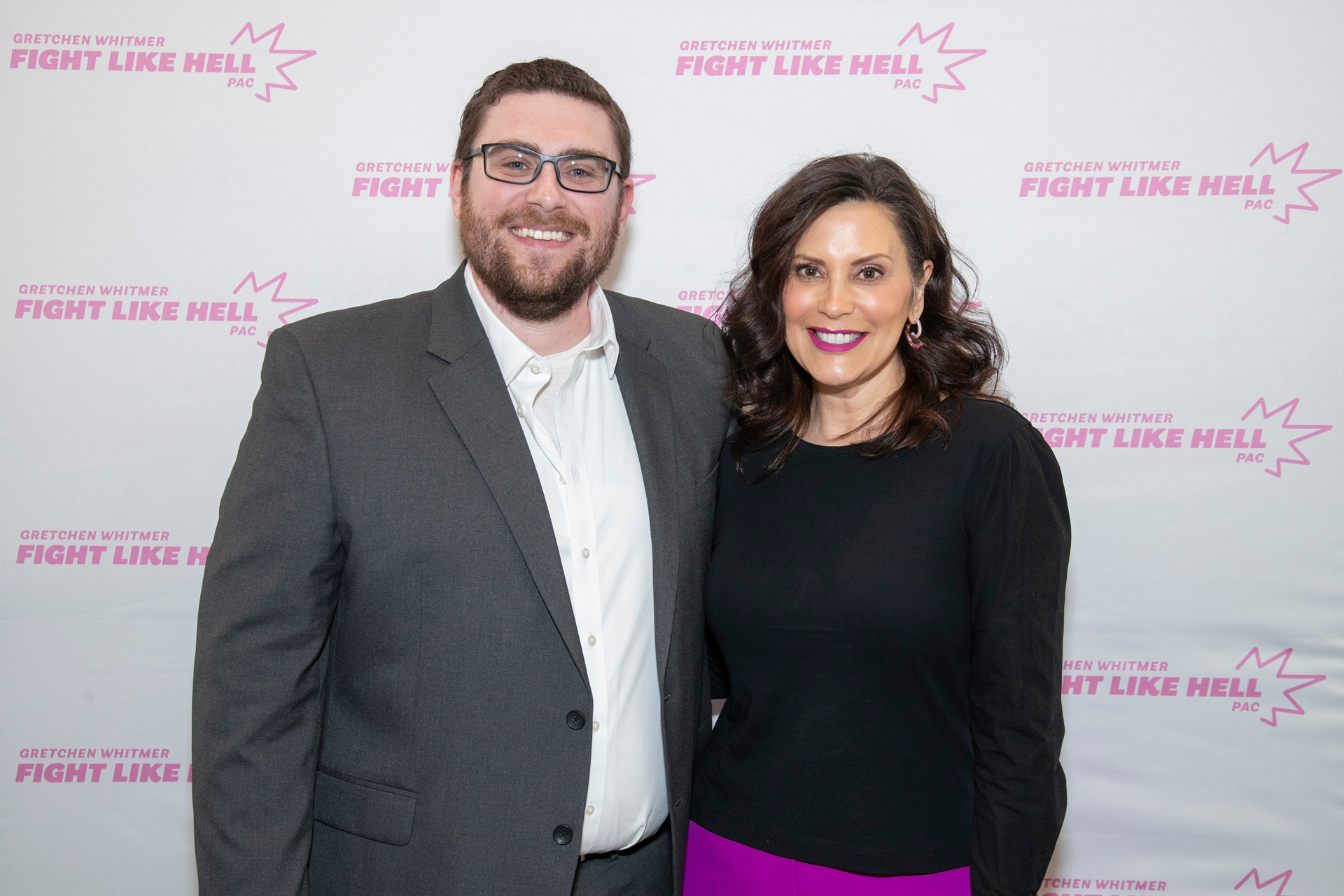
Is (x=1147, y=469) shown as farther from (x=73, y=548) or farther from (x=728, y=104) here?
(x=73, y=548)

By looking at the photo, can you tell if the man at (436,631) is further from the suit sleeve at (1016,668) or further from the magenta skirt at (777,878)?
the suit sleeve at (1016,668)

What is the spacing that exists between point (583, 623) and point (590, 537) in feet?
0.52

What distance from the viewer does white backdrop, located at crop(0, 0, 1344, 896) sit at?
237cm

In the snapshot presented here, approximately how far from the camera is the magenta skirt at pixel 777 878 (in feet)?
5.12

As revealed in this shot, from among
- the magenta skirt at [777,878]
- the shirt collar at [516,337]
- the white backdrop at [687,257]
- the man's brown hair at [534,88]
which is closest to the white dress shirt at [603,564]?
the shirt collar at [516,337]

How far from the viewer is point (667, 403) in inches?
74.7

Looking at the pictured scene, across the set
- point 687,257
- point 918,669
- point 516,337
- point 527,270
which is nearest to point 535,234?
point 527,270

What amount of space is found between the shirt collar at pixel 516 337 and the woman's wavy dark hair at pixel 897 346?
295 millimetres

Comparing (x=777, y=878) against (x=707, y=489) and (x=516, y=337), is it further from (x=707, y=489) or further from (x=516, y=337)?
(x=516, y=337)

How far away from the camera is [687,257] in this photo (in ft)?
8.09

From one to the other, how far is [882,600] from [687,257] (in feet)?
4.06

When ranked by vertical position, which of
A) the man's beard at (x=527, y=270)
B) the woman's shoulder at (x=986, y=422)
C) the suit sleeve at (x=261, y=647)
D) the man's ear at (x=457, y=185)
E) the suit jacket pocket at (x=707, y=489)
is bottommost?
the suit sleeve at (x=261, y=647)

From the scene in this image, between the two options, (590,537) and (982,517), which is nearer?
(982,517)

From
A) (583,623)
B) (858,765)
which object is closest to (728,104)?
(583,623)
